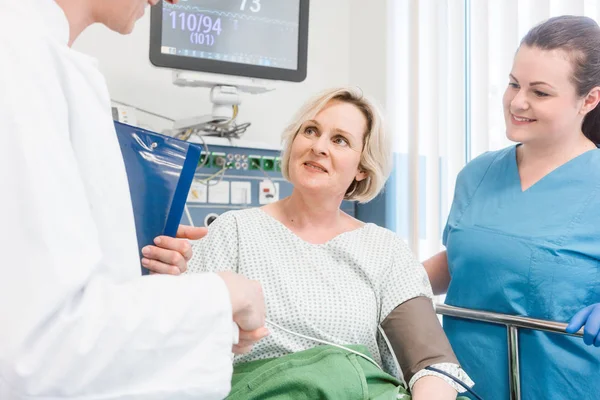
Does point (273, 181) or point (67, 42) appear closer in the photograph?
point (67, 42)

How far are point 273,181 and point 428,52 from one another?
935 millimetres

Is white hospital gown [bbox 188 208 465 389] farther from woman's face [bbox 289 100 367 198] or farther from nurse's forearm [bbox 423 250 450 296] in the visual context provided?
nurse's forearm [bbox 423 250 450 296]

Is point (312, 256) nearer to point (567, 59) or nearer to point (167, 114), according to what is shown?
point (567, 59)

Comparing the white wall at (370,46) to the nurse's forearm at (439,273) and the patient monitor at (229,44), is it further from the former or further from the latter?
the nurse's forearm at (439,273)

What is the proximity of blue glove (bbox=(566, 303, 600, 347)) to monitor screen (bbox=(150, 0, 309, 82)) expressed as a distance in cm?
170

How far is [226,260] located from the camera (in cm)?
167

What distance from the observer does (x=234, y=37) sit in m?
2.74

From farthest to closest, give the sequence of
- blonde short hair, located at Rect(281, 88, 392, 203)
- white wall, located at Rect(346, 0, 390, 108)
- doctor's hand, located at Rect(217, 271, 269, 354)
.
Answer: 1. white wall, located at Rect(346, 0, 390, 108)
2. blonde short hair, located at Rect(281, 88, 392, 203)
3. doctor's hand, located at Rect(217, 271, 269, 354)

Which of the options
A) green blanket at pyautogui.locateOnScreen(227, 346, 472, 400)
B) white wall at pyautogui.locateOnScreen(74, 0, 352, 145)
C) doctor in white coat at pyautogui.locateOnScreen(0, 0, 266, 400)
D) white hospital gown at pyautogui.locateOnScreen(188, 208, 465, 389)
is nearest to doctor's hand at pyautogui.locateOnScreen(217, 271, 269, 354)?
doctor in white coat at pyautogui.locateOnScreen(0, 0, 266, 400)

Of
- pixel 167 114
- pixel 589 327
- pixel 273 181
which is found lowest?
pixel 589 327

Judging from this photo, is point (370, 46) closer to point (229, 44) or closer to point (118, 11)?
point (229, 44)

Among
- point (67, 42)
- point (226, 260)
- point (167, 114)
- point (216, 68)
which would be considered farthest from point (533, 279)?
point (167, 114)

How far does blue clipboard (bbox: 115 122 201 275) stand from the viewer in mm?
1042

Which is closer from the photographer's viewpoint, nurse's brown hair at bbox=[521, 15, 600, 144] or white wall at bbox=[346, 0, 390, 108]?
nurse's brown hair at bbox=[521, 15, 600, 144]
